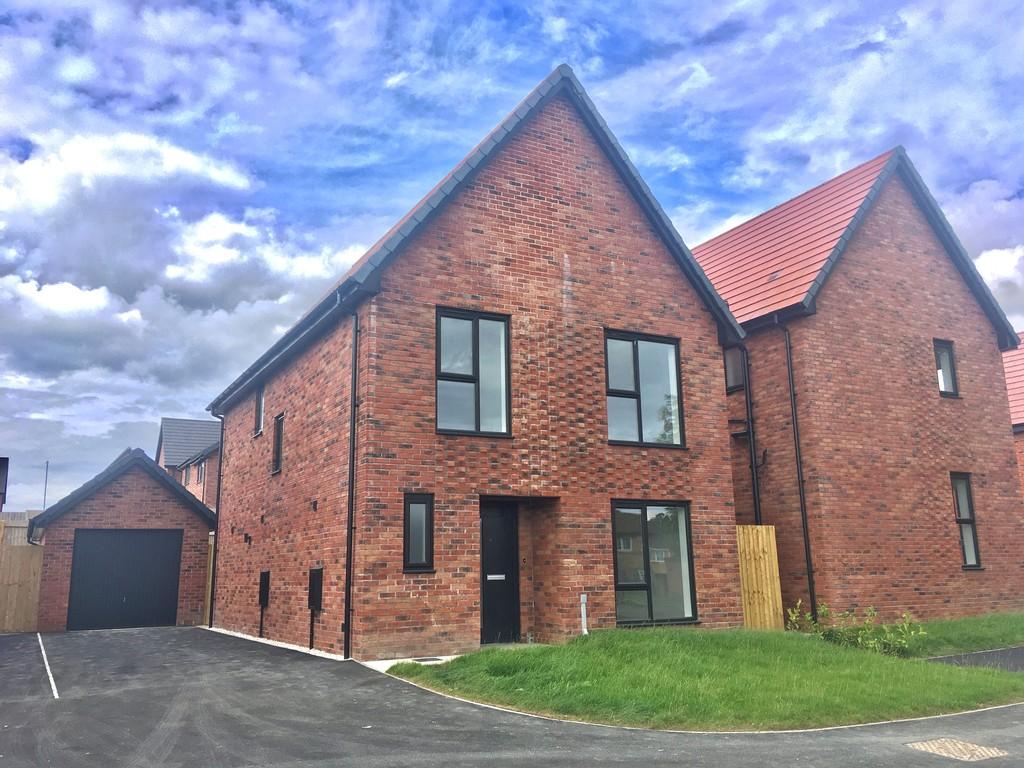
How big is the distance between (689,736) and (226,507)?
53.1ft

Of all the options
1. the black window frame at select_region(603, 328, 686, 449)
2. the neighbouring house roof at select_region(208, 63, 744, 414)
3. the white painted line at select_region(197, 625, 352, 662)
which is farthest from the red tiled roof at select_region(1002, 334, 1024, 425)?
the white painted line at select_region(197, 625, 352, 662)

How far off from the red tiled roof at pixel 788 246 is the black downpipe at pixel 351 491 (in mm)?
8570

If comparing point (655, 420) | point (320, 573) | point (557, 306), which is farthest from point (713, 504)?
point (320, 573)

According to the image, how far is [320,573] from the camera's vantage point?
1350 centimetres

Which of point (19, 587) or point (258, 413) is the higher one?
point (258, 413)

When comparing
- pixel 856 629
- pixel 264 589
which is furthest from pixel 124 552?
pixel 856 629

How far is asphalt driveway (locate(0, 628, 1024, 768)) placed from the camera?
6.82 m

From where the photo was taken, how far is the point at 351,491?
12406 mm

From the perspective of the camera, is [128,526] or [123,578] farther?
[128,526]

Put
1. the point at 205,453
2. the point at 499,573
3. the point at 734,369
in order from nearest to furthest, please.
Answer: the point at 499,573, the point at 734,369, the point at 205,453

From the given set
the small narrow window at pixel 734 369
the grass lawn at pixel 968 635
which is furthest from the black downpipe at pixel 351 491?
the grass lawn at pixel 968 635

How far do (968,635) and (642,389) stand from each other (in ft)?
23.6

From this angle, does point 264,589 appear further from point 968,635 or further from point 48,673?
point 968,635

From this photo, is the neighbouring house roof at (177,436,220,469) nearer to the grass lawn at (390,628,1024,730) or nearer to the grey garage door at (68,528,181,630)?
the grey garage door at (68,528,181,630)
